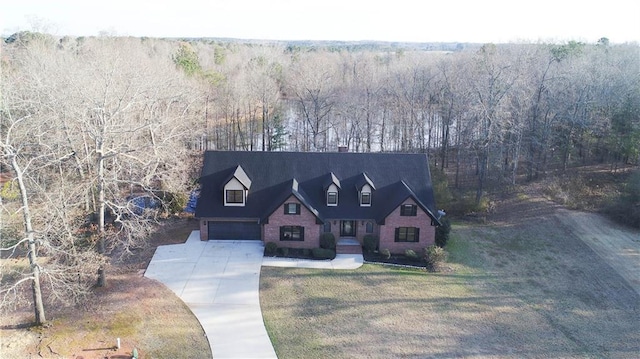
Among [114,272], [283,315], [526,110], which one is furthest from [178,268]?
[526,110]

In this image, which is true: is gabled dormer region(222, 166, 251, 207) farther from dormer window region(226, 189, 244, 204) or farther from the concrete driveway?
the concrete driveway

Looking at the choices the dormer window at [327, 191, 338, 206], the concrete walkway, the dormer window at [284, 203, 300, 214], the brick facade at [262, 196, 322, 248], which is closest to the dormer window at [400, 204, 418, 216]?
the concrete walkway

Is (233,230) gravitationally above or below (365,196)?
below

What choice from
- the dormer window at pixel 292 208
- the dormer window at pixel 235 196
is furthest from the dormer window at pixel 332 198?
the dormer window at pixel 235 196

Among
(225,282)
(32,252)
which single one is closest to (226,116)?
(225,282)

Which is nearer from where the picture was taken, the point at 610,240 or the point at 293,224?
the point at 293,224

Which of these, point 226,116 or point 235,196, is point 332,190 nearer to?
point 235,196

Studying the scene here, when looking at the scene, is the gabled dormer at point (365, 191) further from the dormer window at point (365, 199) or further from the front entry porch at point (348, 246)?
the front entry porch at point (348, 246)
